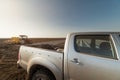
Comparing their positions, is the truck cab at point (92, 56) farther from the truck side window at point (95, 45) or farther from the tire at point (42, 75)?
the tire at point (42, 75)

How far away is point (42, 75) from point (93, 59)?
170 cm

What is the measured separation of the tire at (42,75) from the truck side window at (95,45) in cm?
108

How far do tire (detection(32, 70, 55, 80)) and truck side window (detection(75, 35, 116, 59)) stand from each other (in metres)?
1.08

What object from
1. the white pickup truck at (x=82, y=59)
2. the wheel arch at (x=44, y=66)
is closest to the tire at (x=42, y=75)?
the white pickup truck at (x=82, y=59)

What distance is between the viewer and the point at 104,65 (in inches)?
151

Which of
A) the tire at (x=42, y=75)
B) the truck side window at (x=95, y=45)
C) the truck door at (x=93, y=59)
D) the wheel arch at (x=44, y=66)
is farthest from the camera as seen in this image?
the tire at (x=42, y=75)

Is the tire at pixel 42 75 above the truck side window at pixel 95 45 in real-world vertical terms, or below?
below

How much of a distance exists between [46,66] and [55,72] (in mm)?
308

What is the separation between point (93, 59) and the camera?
4066 millimetres

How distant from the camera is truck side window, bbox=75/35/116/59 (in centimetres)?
398

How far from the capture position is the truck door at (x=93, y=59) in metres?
3.76

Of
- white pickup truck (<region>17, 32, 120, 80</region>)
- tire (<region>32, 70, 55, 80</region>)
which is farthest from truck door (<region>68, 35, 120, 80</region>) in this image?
tire (<region>32, 70, 55, 80</region>)

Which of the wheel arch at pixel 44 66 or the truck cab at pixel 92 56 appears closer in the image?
the truck cab at pixel 92 56

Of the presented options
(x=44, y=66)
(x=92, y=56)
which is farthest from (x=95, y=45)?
(x=44, y=66)
